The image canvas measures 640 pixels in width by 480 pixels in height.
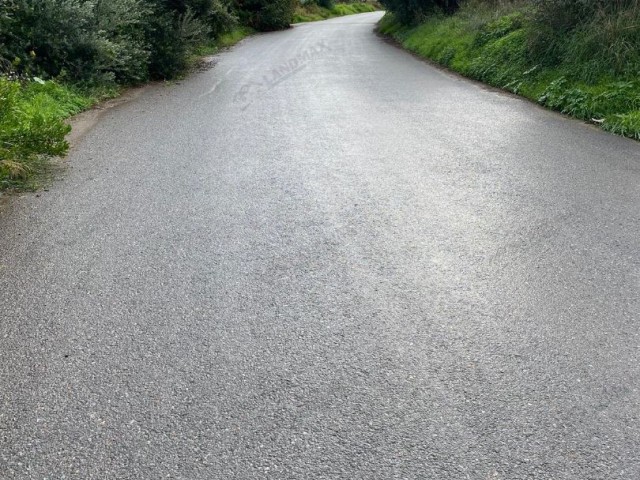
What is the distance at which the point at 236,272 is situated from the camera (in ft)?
14.3

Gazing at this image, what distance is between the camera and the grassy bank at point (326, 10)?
45.0 meters

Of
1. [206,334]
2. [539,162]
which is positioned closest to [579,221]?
[539,162]

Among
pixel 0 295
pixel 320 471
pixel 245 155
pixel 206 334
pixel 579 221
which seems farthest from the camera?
Answer: pixel 245 155

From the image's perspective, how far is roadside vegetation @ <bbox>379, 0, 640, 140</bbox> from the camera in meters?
9.09

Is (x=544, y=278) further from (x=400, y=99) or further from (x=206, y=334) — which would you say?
(x=400, y=99)

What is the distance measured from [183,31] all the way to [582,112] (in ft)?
30.8

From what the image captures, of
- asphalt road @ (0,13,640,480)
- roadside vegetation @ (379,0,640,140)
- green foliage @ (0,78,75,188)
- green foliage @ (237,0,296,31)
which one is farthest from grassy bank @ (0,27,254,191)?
green foliage @ (237,0,296,31)

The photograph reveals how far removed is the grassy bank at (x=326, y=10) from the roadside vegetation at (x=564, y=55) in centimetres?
3014

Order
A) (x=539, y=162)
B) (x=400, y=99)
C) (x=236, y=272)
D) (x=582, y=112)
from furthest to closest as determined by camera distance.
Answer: (x=400, y=99)
(x=582, y=112)
(x=539, y=162)
(x=236, y=272)

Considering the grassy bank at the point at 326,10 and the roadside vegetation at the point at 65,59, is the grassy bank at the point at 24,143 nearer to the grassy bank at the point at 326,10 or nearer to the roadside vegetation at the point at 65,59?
the roadside vegetation at the point at 65,59

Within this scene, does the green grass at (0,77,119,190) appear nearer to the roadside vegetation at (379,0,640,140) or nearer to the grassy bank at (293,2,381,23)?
the roadside vegetation at (379,0,640,140)

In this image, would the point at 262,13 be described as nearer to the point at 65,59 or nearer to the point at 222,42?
the point at 222,42

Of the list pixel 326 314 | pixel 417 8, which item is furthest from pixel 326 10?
pixel 326 314

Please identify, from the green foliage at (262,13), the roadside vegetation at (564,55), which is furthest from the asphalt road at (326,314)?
the green foliage at (262,13)
